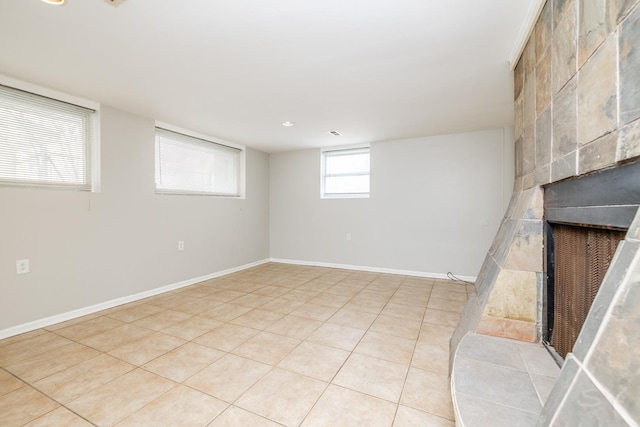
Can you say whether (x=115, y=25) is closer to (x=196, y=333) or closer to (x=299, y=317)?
(x=196, y=333)

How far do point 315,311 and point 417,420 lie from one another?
1.62m

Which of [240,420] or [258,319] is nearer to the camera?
[240,420]

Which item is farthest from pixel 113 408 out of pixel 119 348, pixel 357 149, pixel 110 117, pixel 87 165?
pixel 357 149

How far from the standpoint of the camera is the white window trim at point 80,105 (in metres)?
2.36

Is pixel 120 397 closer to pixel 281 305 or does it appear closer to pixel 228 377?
pixel 228 377

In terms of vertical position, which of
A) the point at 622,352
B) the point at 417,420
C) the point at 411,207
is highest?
the point at 411,207

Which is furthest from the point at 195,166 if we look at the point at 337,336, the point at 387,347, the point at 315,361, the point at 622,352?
the point at 622,352

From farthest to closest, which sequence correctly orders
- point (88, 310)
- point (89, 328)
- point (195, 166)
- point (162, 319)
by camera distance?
1. point (195, 166)
2. point (88, 310)
3. point (162, 319)
4. point (89, 328)

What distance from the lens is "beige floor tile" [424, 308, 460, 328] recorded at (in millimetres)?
2641

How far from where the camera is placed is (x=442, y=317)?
2.76 meters

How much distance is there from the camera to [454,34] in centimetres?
177

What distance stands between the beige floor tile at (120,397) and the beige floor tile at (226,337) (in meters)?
0.48

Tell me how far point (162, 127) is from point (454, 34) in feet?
11.5

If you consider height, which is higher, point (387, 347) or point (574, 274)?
point (574, 274)
